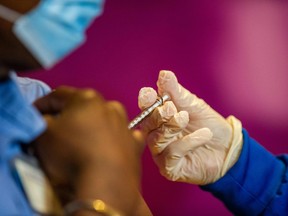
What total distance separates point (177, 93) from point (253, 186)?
0.25m

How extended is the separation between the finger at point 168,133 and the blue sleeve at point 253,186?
0.14 metres

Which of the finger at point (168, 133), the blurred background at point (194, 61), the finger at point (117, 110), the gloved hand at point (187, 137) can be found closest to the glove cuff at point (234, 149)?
the gloved hand at point (187, 137)

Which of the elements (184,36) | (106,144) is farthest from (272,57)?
(106,144)

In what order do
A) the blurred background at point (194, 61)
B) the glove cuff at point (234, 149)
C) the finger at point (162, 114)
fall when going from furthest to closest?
the blurred background at point (194, 61) < the glove cuff at point (234, 149) < the finger at point (162, 114)

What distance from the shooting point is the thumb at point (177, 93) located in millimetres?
1002

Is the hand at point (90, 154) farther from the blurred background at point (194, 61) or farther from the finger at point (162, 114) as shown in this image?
the blurred background at point (194, 61)

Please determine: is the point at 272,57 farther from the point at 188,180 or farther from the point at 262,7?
the point at 188,180

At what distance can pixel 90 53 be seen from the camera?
125 cm

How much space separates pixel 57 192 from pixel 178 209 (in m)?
0.80

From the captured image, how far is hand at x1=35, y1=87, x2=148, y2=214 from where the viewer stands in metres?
0.54

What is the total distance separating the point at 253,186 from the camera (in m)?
1.08

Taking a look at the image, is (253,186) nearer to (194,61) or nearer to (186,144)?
(186,144)

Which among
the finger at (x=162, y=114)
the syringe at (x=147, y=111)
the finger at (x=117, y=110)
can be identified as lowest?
the finger at (x=162, y=114)

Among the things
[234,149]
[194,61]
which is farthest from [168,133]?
[194,61]
